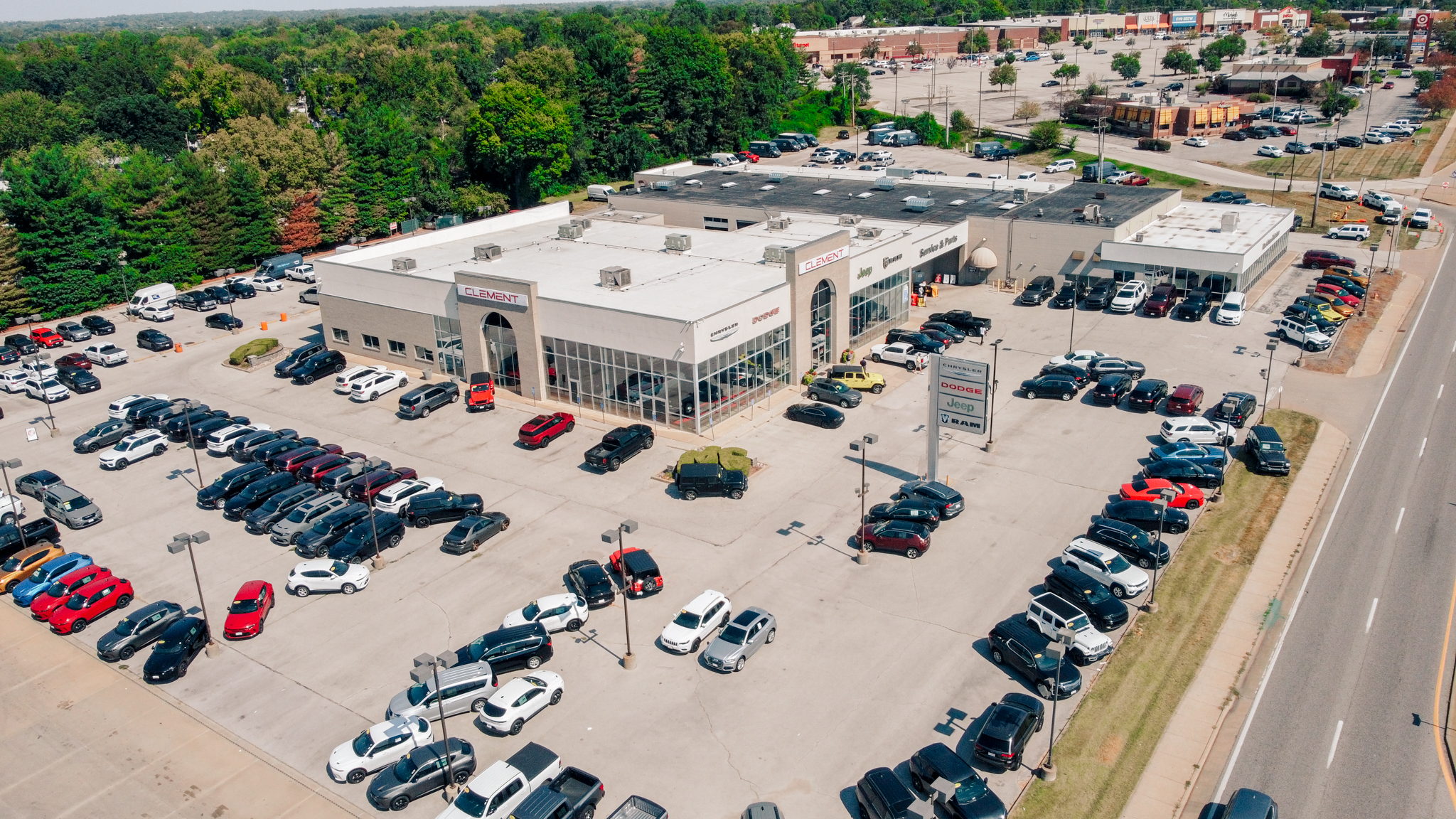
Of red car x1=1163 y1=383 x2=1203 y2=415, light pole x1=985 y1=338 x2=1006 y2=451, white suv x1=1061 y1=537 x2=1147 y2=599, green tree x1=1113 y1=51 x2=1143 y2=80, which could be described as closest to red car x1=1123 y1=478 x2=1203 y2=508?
white suv x1=1061 y1=537 x2=1147 y2=599

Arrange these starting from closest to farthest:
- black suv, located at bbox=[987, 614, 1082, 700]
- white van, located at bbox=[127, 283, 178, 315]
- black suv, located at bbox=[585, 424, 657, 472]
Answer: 1. black suv, located at bbox=[987, 614, 1082, 700]
2. black suv, located at bbox=[585, 424, 657, 472]
3. white van, located at bbox=[127, 283, 178, 315]

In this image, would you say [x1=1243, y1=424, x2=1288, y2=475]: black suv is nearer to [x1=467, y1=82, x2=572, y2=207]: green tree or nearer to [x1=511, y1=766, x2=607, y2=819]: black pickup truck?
[x1=511, y1=766, x2=607, y2=819]: black pickup truck

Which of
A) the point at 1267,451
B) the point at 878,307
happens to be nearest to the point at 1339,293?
the point at 1267,451

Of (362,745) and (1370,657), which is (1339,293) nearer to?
(1370,657)

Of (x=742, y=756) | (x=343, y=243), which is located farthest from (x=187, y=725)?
(x=343, y=243)

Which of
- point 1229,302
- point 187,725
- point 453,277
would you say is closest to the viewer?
point 187,725

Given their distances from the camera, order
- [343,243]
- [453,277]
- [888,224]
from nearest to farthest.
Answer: [453,277] → [888,224] → [343,243]

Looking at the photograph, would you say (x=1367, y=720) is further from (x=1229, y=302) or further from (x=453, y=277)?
(x=453, y=277)
